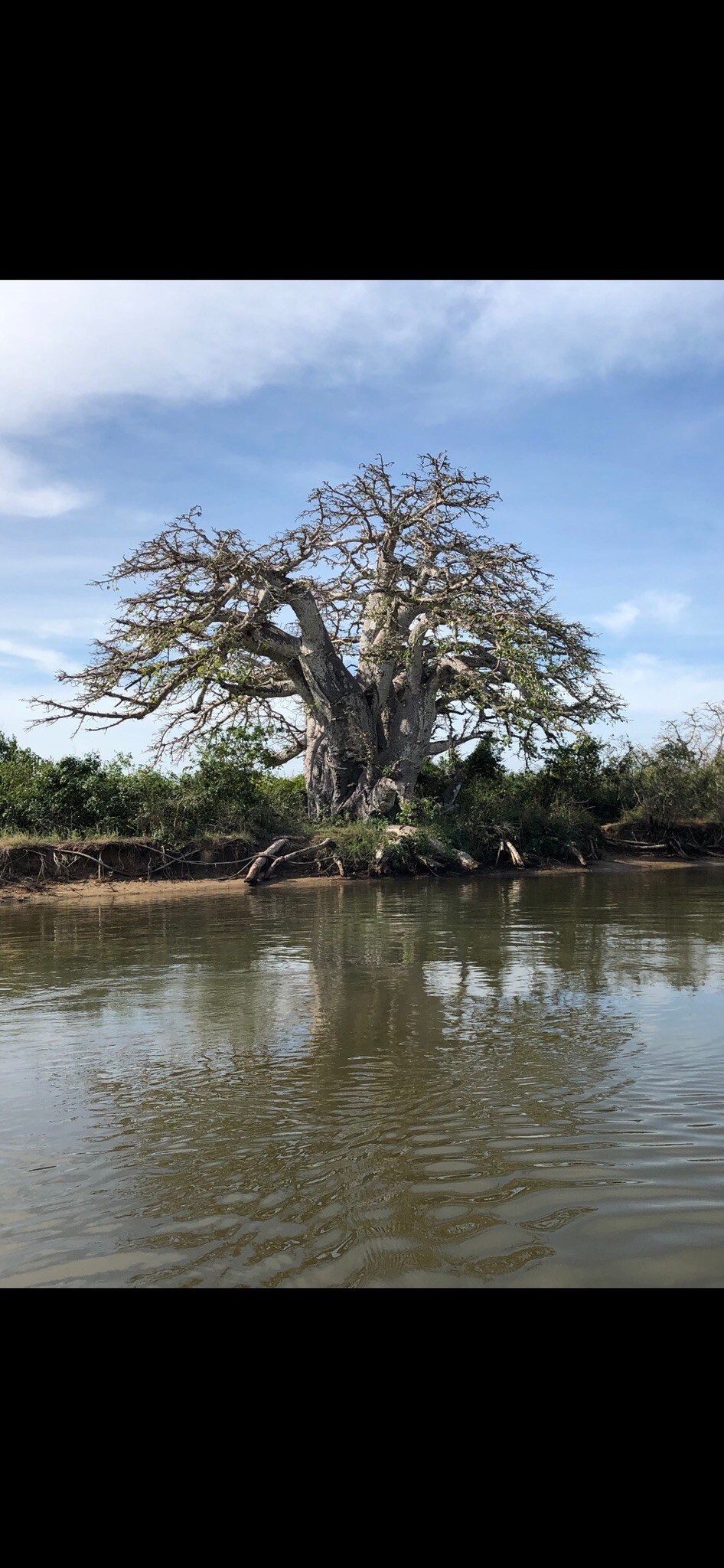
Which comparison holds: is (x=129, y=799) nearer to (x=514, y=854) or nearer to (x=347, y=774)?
(x=347, y=774)

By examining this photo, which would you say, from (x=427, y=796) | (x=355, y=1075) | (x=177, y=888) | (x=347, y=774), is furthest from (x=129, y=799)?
(x=355, y=1075)

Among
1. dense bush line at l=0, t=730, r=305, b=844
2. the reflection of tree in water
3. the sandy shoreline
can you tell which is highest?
dense bush line at l=0, t=730, r=305, b=844

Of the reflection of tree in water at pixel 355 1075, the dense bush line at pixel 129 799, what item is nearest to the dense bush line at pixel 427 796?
the dense bush line at pixel 129 799

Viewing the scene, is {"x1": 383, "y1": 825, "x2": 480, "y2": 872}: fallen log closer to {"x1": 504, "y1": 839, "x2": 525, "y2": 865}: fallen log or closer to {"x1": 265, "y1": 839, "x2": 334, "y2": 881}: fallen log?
{"x1": 504, "y1": 839, "x2": 525, "y2": 865}: fallen log

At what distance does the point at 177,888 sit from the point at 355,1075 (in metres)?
13.1

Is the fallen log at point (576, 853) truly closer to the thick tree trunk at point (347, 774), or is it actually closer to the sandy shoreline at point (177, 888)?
the sandy shoreline at point (177, 888)

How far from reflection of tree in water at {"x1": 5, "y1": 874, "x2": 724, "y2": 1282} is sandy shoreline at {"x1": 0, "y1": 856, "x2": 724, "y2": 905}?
206 inches

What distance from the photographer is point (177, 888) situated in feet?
59.4

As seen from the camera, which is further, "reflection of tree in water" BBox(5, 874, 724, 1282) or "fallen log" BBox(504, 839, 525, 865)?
"fallen log" BBox(504, 839, 525, 865)

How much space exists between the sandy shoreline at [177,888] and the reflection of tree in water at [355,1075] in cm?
524

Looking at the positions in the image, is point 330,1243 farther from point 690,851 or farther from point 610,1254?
point 690,851

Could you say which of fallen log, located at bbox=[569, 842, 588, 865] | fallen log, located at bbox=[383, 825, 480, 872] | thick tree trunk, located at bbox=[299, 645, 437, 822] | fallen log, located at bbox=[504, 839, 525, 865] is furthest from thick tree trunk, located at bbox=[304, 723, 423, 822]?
fallen log, located at bbox=[569, 842, 588, 865]

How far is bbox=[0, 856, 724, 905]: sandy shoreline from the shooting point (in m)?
16.8

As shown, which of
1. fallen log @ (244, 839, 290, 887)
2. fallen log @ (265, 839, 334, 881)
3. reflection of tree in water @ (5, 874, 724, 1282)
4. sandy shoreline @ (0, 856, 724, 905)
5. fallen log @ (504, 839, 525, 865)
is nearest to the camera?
reflection of tree in water @ (5, 874, 724, 1282)
